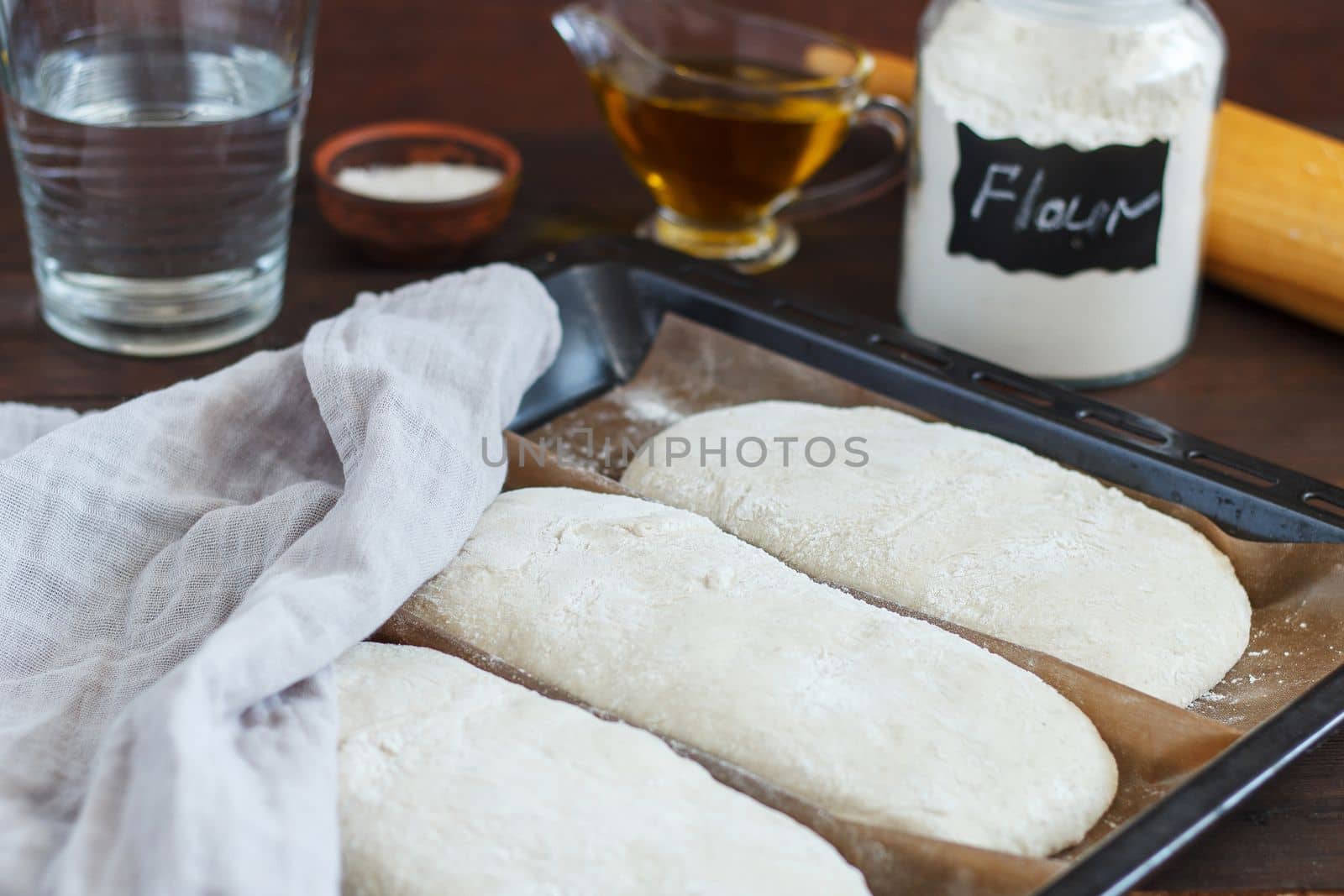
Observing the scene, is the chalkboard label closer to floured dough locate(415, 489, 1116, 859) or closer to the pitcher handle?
the pitcher handle

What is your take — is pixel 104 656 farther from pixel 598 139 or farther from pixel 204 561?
pixel 598 139

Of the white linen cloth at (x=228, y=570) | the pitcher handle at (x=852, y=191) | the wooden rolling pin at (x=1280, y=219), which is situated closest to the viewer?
the white linen cloth at (x=228, y=570)

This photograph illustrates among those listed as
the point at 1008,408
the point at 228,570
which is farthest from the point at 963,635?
the point at 228,570

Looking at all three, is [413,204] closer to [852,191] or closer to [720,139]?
[720,139]

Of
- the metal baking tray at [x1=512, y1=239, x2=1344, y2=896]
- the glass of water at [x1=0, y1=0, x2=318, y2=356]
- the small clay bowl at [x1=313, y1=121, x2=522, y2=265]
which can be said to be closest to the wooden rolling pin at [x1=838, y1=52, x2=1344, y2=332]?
the metal baking tray at [x1=512, y1=239, x2=1344, y2=896]

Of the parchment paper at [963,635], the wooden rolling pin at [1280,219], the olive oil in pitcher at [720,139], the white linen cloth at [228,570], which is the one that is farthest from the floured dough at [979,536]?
the wooden rolling pin at [1280,219]

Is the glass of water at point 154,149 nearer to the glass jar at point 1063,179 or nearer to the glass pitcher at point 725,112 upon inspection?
the glass pitcher at point 725,112
